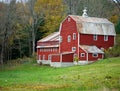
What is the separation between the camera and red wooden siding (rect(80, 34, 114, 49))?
212 ft

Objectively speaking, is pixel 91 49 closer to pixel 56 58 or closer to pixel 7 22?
pixel 56 58

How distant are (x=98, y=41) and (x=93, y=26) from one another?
268 centimetres

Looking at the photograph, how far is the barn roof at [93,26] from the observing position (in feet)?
212

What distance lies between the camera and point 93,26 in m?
66.2

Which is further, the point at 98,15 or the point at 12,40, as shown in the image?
the point at 98,15

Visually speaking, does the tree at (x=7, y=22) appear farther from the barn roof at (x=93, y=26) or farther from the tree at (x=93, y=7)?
the tree at (x=93, y=7)

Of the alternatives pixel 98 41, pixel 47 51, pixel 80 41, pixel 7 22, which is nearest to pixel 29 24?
pixel 7 22

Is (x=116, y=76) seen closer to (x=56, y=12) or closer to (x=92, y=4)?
(x=56, y=12)

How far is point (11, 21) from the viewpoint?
2837 inches

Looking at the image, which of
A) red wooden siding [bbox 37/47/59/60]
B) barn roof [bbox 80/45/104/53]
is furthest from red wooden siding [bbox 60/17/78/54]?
red wooden siding [bbox 37/47/59/60]

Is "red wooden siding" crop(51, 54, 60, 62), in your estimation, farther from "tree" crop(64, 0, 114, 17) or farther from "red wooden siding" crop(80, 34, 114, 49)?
"tree" crop(64, 0, 114, 17)

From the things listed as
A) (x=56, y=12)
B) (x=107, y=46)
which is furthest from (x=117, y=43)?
(x=56, y=12)

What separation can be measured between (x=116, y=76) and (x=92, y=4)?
57.1 meters

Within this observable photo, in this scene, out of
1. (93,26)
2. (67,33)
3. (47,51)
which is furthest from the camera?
(47,51)
